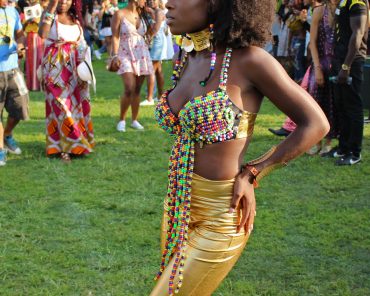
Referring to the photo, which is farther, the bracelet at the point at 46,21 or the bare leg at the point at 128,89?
the bare leg at the point at 128,89

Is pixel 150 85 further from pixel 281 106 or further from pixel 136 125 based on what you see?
pixel 281 106

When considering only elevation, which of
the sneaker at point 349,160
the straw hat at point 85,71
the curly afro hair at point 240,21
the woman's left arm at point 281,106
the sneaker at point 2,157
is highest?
the curly afro hair at point 240,21

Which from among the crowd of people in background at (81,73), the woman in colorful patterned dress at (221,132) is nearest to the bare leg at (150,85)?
the crowd of people in background at (81,73)

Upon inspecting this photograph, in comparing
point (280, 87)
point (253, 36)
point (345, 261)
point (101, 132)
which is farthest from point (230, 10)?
point (101, 132)

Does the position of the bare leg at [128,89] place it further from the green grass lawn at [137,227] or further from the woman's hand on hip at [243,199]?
the woman's hand on hip at [243,199]

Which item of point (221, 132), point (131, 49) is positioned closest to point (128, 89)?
point (131, 49)

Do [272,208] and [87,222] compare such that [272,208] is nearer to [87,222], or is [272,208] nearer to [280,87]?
[87,222]

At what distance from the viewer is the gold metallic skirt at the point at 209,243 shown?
→ 2484mm

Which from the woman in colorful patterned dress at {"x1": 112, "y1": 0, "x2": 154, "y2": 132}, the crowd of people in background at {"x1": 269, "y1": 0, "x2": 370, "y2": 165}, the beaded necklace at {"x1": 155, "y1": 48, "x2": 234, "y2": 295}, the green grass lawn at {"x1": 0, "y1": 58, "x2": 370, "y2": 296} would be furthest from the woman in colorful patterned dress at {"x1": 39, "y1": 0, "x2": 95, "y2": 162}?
the beaded necklace at {"x1": 155, "y1": 48, "x2": 234, "y2": 295}

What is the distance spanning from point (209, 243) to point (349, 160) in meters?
4.85

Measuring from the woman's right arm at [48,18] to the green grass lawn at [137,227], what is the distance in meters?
1.40

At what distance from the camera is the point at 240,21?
7.99ft

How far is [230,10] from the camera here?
2430 mm

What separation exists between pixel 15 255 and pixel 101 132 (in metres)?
4.43
